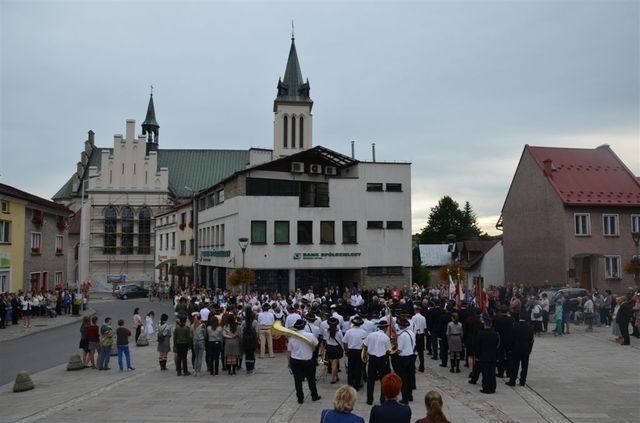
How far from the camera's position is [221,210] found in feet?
132

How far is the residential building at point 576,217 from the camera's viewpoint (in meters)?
37.1

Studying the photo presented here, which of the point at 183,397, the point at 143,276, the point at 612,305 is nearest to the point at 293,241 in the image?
the point at 612,305

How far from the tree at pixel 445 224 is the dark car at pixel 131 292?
148 feet

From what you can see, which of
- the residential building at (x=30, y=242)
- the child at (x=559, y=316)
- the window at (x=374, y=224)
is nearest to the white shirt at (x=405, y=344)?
the child at (x=559, y=316)

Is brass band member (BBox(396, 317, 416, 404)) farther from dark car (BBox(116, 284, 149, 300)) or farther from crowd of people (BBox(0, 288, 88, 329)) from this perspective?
dark car (BBox(116, 284, 149, 300))

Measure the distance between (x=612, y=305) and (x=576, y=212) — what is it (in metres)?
14.2

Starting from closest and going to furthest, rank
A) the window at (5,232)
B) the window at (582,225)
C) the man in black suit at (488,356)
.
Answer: the man in black suit at (488,356) → the window at (5,232) → the window at (582,225)

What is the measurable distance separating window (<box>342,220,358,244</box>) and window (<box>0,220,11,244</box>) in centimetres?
2074

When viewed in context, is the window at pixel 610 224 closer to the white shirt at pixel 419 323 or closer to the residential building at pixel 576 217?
the residential building at pixel 576 217

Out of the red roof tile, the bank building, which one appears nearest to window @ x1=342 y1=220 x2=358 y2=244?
the bank building

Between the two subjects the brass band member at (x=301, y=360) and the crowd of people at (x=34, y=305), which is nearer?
the brass band member at (x=301, y=360)

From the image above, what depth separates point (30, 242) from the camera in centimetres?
3519

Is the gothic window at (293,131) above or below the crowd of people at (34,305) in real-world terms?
above

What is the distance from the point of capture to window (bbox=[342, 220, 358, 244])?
1471 inches
